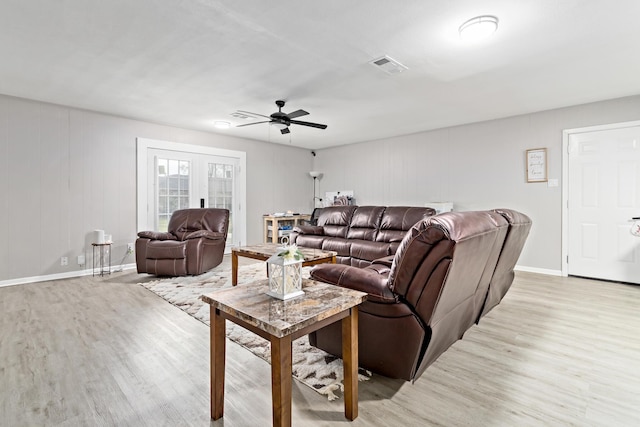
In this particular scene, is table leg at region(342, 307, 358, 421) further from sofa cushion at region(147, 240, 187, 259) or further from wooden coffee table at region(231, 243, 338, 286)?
sofa cushion at region(147, 240, 187, 259)

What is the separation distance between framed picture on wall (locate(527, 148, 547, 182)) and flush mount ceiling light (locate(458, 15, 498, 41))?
297cm

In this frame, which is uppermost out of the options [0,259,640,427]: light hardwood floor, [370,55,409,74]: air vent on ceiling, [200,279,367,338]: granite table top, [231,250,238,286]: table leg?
[370,55,409,74]: air vent on ceiling

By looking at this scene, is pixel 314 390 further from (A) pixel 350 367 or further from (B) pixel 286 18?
(B) pixel 286 18

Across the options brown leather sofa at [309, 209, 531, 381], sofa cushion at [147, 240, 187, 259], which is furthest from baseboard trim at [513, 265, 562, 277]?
sofa cushion at [147, 240, 187, 259]

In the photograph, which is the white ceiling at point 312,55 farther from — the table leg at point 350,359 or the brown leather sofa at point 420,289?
the table leg at point 350,359

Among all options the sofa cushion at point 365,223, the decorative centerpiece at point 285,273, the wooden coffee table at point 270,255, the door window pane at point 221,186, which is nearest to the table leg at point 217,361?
the decorative centerpiece at point 285,273

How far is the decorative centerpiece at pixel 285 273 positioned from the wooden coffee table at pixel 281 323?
0.04 metres

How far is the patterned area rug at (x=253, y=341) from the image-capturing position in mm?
1832

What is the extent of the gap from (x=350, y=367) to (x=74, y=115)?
5190mm

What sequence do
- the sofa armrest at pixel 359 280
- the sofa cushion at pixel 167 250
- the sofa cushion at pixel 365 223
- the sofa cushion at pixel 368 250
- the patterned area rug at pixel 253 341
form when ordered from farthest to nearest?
the sofa cushion at pixel 365 223
the sofa cushion at pixel 167 250
the sofa cushion at pixel 368 250
the patterned area rug at pixel 253 341
the sofa armrest at pixel 359 280

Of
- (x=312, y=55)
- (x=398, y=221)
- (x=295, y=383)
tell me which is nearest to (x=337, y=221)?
(x=398, y=221)

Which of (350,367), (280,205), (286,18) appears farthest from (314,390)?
(280,205)

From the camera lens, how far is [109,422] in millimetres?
1492

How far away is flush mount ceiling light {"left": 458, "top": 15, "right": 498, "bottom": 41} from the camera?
2.24 m
